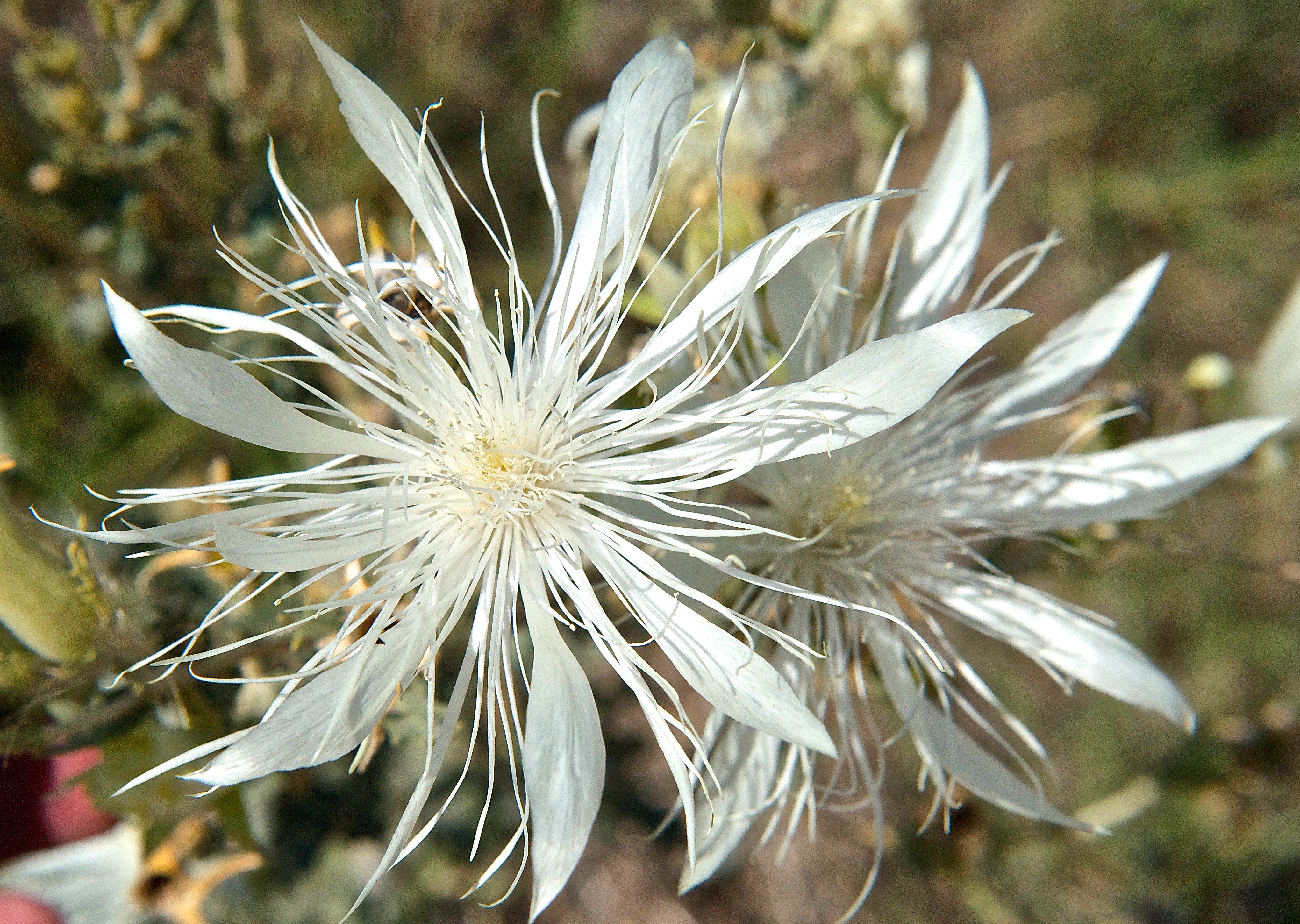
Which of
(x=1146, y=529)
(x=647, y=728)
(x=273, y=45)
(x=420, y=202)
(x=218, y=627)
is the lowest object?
(x=647, y=728)

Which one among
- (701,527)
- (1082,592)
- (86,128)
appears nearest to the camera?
(701,527)

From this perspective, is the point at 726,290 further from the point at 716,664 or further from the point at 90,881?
the point at 90,881

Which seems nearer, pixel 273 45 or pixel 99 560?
pixel 99 560

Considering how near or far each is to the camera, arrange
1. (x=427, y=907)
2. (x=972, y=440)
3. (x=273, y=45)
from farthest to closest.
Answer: (x=273, y=45), (x=427, y=907), (x=972, y=440)

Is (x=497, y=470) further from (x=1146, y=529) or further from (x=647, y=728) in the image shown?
(x=647, y=728)

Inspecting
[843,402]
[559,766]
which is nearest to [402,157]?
[843,402]

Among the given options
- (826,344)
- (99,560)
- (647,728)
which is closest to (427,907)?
(647,728)

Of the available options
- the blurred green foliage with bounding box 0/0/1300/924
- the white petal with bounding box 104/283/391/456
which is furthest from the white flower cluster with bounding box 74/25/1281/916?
the blurred green foliage with bounding box 0/0/1300/924
